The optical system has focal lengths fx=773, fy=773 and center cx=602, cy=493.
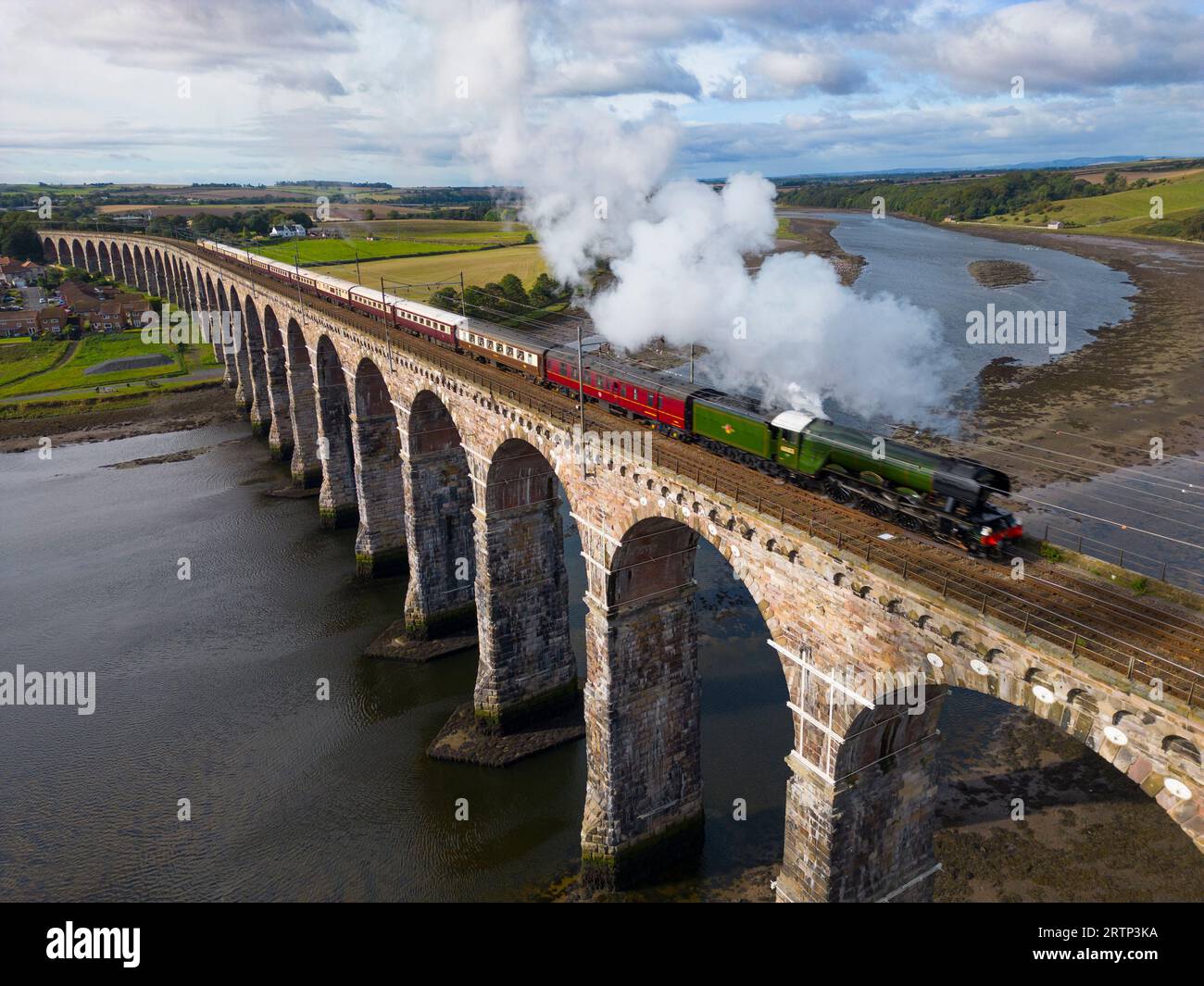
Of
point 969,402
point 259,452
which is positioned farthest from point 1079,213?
point 259,452

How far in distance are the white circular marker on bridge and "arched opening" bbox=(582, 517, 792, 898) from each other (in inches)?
577

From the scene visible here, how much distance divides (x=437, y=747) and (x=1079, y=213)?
190249 millimetres

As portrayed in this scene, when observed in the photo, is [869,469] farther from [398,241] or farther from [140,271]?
[140,271]

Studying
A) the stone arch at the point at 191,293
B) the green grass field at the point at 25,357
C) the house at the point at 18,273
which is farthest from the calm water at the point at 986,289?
the house at the point at 18,273

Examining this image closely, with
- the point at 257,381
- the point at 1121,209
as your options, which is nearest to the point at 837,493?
the point at 257,381

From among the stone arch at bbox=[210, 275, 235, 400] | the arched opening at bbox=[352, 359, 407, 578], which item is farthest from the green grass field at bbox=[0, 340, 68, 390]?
the arched opening at bbox=[352, 359, 407, 578]

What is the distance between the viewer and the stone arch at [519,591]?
3388 centimetres

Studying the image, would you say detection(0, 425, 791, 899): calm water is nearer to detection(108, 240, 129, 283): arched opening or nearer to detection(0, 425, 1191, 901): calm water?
detection(0, 425, 1191, 901): calm water

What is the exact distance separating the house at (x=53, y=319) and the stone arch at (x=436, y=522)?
4134 inches

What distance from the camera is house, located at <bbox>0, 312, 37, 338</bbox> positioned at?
113438 mm

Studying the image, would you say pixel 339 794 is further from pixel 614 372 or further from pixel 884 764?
pixel 884 764

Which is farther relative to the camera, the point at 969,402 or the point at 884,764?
the point at 969,402
